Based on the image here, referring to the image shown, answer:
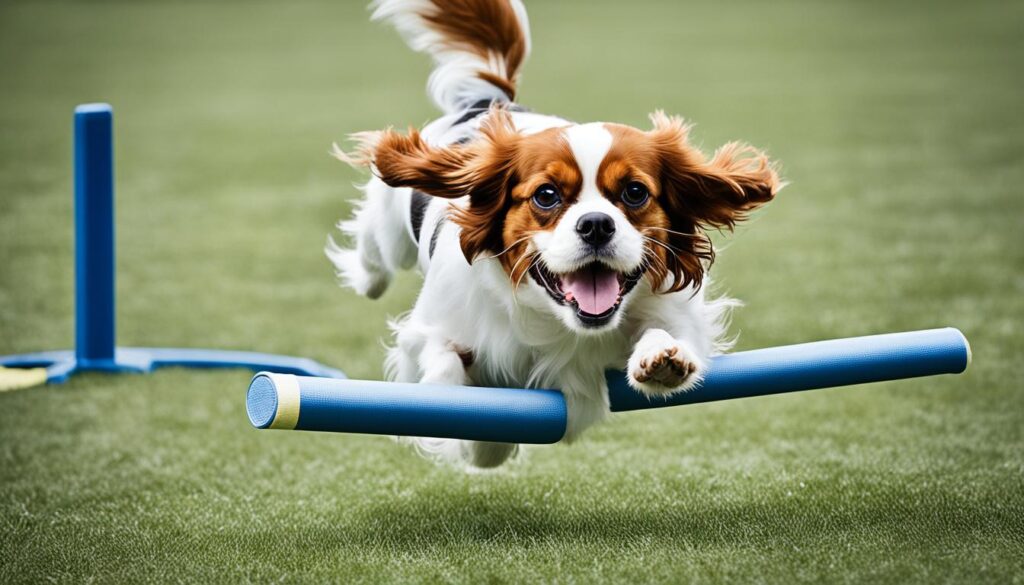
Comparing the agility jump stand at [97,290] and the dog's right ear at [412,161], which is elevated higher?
the dog's right ear at [412,161]

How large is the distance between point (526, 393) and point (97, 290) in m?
2.64

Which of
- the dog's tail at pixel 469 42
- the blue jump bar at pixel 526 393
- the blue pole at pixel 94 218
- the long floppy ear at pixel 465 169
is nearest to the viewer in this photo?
the blue jump bar at pixel 526 393

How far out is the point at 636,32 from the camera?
704 inches

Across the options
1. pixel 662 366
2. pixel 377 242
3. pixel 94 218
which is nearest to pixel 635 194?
pixel 662 366

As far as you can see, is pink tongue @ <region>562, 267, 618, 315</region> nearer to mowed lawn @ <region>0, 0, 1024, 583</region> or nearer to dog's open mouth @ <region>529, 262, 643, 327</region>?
dog's open mouth @ <region>529, 262, 643, 327</region>

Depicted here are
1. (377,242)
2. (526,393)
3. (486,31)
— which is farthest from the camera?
(377,242)

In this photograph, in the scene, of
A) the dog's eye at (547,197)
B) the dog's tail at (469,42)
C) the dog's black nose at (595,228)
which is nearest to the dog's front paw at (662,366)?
the dog's black nose at (595,228)

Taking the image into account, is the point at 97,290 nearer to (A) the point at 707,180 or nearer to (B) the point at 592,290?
(B) the point at 592,290

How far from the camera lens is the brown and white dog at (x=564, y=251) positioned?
3227 mm

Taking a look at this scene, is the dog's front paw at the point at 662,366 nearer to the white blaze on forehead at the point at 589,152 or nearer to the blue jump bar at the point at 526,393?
the blue jump bar at the point at 526,393

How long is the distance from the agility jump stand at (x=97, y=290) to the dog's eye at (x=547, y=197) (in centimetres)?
236

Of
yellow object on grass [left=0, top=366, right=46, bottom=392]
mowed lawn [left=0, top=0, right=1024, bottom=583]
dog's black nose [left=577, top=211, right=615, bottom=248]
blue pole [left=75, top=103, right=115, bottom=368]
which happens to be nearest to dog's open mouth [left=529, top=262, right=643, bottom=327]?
dog's black nose [left=577, top=211, right=615, bottom=248]

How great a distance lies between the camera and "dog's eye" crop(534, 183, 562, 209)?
10.6 ft

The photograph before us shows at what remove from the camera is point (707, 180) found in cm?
346
